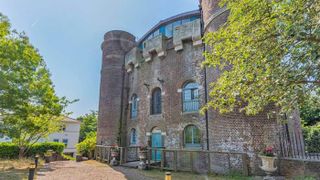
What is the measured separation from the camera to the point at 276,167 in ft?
25.4

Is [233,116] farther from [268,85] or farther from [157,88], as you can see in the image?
[157,88]

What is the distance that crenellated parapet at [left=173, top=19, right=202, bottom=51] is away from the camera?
12617 millimetres

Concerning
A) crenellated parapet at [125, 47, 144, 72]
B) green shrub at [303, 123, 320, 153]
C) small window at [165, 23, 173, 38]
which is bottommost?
green shrub at [303, 123, 320, 153]

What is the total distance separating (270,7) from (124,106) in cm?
1384

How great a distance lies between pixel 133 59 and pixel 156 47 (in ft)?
9.07

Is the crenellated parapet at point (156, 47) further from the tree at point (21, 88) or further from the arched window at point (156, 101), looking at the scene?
the tree at point (21, 88)

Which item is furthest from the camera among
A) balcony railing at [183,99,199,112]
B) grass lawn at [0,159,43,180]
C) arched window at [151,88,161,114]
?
arched window at [151,88,161,114]

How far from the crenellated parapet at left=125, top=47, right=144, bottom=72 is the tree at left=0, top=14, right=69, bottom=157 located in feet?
20.6

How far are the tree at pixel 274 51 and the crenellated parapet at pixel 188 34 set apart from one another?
22.1 feet

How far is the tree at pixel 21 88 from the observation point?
31.5 ft

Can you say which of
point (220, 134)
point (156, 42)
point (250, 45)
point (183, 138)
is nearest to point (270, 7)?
point (250, 45)

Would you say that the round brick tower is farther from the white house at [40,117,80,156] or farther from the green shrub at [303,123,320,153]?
the white house at [40,117,80,156]

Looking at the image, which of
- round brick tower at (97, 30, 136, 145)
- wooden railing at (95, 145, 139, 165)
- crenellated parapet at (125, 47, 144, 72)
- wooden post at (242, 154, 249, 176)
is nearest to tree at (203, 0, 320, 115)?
wooden post at (242, 154, 249, 176)

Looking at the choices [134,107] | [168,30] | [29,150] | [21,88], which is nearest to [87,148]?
[29,150]
